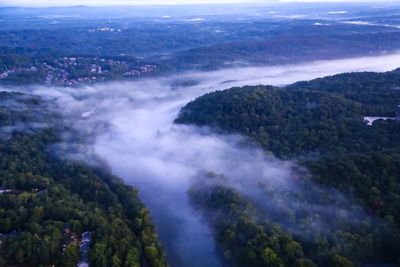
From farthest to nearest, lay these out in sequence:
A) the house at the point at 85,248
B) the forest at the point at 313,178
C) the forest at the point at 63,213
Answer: the forest at the point at 313,178 → the forest at the point at 63,213 → the house at the point at 85,248

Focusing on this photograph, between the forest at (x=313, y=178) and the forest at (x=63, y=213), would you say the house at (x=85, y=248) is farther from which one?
the forest at (x=313, y=178)

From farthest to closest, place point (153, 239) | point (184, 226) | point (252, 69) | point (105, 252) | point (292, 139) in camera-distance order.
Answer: point (252, 69), point (292, 139), point (184, 226), point (153, 239), point (105, 252)

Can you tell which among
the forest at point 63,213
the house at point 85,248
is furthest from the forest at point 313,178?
the house at point 85,248

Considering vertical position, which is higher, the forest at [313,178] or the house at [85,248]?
the forest at [313,178]

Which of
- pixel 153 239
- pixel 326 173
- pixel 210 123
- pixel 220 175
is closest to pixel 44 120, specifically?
pixel 210 123

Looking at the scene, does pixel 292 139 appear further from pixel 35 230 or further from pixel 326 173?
pixel 35 230

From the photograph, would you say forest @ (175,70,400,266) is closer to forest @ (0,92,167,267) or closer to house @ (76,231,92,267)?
forest @ (0,92,167,267)
